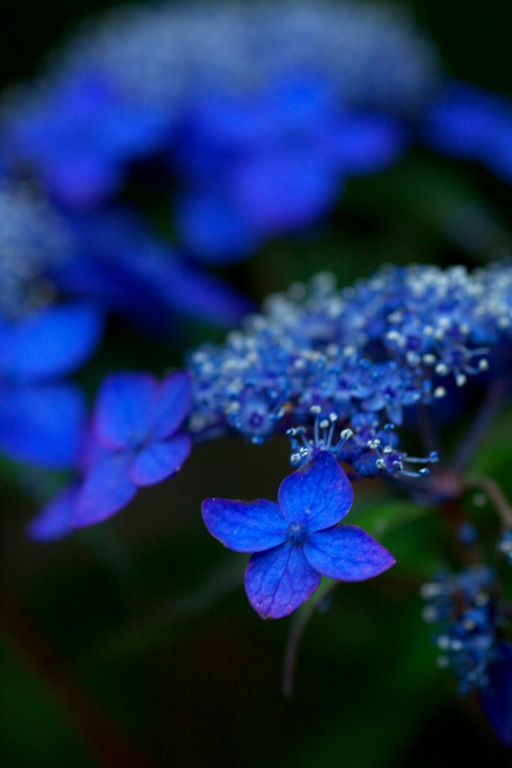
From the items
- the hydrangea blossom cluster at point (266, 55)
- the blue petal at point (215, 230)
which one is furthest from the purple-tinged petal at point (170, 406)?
the hydrangea blossom cluster at point (266, 55)

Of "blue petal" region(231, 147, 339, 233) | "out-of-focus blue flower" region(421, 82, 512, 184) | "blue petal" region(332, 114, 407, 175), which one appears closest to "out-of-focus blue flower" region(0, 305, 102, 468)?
"blue petal" region(231, 147, 339, 233)

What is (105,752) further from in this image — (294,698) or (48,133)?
(48,133)

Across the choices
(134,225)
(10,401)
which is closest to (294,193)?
(134,225)

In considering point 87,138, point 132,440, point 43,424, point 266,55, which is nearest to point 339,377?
point 132,440

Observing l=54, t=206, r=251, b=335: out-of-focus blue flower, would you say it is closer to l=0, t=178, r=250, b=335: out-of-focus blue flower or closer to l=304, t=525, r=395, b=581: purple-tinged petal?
l=0, t=178, r=250, b=335: out-of-focus blue flower

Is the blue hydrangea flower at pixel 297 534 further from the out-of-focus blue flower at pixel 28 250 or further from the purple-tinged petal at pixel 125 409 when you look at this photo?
the out-of-focus blue flower at pixel 28 250

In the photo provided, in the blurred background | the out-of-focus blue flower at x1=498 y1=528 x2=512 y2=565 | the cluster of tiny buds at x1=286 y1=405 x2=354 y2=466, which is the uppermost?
the cluster of tiny buds at x1=286 y1=405 x2=354 y2=466
